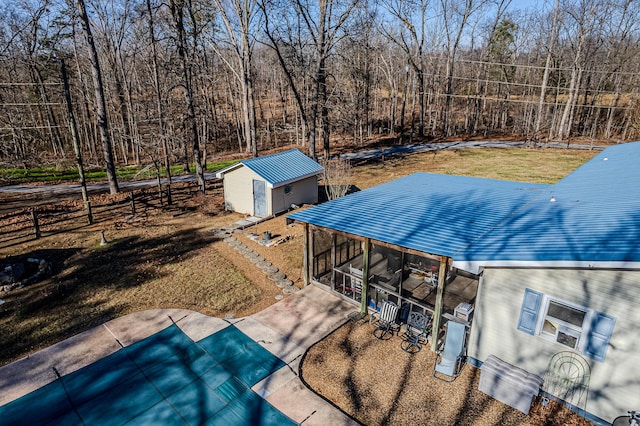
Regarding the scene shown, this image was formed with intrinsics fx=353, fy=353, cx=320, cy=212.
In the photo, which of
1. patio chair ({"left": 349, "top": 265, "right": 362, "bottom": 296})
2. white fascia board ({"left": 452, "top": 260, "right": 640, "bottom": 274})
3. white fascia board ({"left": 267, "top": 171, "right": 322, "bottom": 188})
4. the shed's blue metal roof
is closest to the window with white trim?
white fascia board ({"left": 452, "top": 260, "right": 640, "bottom": 274})

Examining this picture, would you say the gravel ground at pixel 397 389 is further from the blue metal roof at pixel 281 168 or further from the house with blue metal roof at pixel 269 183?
the blue metal roof at pixel 281 168

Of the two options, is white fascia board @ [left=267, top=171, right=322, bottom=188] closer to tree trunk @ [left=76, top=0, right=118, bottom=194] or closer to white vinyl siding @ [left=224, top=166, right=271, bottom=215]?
white vinyl siding @ [left=224, top=166, right=271, bottom=215]

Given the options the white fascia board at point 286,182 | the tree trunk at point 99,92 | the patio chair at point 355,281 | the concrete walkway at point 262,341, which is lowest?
the concrete walkway at point 262,341

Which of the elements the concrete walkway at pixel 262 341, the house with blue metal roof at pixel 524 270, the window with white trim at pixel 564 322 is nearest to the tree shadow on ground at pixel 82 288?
the concrete walkway at pixel 262 341

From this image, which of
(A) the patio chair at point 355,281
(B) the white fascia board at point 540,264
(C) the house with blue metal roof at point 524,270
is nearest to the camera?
(B) the white fascia board at point 540,264

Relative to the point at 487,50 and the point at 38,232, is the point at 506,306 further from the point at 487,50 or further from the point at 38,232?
the point at 487,50

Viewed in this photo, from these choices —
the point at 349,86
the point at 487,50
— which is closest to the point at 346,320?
the point at 349,86

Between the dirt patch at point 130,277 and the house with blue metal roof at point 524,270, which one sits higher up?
the house with blue metal roof at point 524,270

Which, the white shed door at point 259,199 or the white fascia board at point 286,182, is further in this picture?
the white shed door at point 259,199
